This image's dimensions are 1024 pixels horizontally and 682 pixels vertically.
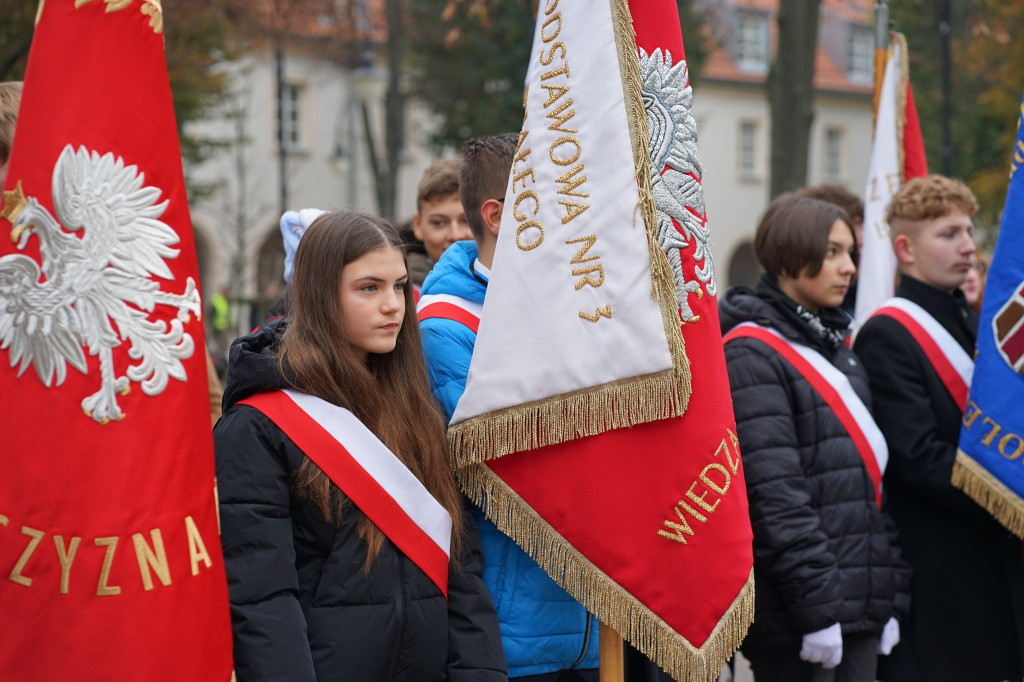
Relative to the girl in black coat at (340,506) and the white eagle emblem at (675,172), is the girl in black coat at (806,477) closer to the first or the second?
the white eagle emblem at (675,172)

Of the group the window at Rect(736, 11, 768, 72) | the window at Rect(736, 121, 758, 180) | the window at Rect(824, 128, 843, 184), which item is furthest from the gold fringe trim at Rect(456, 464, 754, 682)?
the window at Rect(824, 128, 843, 184)

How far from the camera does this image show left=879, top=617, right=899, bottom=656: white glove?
402 cm

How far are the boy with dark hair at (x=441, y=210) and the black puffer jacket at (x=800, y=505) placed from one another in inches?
48.0

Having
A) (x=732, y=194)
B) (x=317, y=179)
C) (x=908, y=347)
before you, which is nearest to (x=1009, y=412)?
(x=908, y=347)

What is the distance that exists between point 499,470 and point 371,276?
0.59 metres

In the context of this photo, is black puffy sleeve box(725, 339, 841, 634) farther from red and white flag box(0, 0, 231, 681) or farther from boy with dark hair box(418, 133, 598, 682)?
red and white flag box(0, 0, 231, 681)

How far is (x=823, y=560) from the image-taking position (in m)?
3.60

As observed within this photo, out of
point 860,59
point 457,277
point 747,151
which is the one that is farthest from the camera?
point 860,59

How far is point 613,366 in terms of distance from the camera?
2842mm

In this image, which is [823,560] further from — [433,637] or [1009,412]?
[433,637]

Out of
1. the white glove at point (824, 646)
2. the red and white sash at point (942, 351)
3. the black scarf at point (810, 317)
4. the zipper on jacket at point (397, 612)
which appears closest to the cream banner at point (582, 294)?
the zipper on jacket at point (397, 612)

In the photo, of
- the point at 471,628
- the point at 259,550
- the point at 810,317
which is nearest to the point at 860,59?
the point at 810,317

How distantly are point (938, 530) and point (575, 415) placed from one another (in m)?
2.04

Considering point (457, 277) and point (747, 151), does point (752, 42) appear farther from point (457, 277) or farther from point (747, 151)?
point (457, 277)
